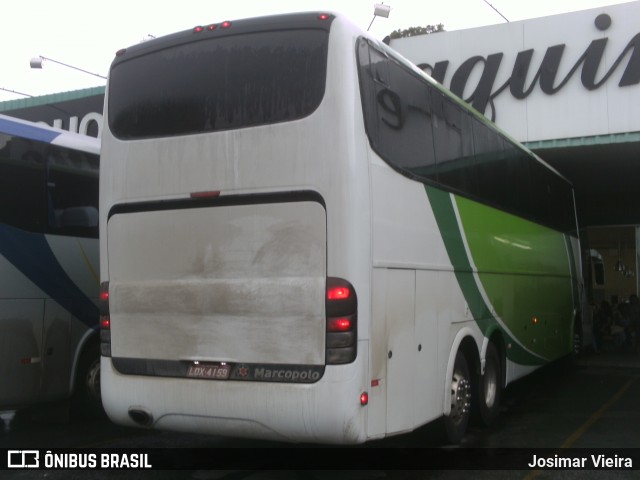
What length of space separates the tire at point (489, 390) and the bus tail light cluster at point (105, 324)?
13.6ft

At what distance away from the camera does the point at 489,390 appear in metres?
8.62

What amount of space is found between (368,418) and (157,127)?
10.3 feet

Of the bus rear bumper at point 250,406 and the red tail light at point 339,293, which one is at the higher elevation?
the red tail light at point 339,293

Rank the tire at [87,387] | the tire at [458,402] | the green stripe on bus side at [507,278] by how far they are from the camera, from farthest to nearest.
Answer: the tire at [87,387] → the green stripe on bus side at [507,278] → the tire at [458,402]

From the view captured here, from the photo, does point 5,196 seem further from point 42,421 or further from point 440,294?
point 440,294

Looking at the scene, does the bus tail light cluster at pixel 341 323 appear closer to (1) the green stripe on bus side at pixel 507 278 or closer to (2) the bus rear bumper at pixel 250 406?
(2) the bus rear bumper at pixel 250 406

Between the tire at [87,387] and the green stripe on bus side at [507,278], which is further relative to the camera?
the tire at [87,387]

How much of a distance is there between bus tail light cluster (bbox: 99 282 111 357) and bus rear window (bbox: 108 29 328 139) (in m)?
1.45

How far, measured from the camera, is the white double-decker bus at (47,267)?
25.5 ft

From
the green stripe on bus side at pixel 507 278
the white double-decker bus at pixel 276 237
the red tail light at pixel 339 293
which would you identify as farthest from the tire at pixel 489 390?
the red tail light at pixel 339 293

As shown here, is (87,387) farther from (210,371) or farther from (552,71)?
(552,71)

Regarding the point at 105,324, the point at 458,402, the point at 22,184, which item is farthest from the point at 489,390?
the point at 22,184

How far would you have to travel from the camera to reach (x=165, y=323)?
19.7 feet

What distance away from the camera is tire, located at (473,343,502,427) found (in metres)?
8.13
